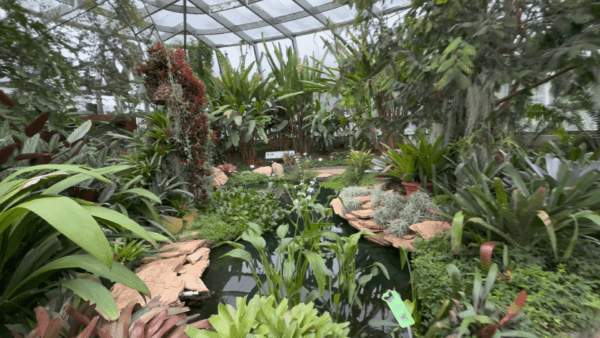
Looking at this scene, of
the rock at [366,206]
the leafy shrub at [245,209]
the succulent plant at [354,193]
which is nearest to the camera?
the leafy shrub at [245,209]

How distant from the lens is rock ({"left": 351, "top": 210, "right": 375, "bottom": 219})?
269cm

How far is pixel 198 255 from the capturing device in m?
2.05

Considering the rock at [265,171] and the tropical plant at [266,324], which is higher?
the rock at [265,171]

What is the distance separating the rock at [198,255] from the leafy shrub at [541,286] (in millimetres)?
1413

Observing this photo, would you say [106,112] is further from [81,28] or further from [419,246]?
[419,246]

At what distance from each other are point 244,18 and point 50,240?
771 cm

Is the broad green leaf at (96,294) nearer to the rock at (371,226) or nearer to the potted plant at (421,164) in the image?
the rock at (371,226)

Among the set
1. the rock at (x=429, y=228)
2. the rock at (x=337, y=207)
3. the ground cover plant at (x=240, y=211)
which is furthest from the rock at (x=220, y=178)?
the rock at (x=429, y=228)

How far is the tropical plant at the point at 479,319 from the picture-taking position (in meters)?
0.99

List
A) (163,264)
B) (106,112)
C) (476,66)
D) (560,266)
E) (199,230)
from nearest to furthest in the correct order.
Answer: (560,266) → (476,66) → (163,264) → (199,230) → (106,112)

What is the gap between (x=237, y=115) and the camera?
218 inches

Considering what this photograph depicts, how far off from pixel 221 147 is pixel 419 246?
16.5 ft

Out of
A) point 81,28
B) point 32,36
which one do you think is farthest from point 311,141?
point 32,36

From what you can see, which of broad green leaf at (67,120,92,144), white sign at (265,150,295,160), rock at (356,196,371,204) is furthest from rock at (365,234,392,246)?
white sign at (265,150,295,160)
